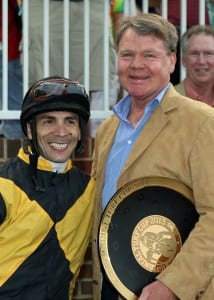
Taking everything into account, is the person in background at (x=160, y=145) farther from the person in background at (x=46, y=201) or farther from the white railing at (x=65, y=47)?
the white railing at (x=65, y=47)

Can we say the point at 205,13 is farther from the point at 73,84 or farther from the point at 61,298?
the point at 61,298

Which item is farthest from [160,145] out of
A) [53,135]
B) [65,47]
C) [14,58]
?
[14,58]

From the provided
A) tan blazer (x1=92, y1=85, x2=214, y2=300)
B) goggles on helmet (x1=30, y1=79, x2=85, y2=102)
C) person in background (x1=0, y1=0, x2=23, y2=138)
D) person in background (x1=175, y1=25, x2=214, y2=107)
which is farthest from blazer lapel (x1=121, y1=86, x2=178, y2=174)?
person in background (x1=0, y1=0, x2=23, y2=138)

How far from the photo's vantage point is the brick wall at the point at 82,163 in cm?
538

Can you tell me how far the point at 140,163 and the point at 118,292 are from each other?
593 mm

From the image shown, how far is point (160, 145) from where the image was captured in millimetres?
3404

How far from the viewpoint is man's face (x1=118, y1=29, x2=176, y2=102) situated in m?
3.51

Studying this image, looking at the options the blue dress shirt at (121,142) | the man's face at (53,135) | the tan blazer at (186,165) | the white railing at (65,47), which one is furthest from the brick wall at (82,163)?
the tan blazer at (186,165)

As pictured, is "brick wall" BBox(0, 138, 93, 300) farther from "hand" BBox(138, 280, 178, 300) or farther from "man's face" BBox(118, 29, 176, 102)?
"hand" BBox(138, 280, 178, 300)

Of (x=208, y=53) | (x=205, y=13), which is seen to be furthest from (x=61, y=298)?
(x=205, y=13)

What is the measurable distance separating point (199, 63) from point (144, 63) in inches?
68.7

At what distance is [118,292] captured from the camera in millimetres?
3242

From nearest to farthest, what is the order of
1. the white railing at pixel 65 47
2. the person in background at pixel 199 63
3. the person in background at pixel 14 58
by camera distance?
the person in background at pixel 199 63 → the white railing at pixel 65 47 → the person in background at pixel 14 58

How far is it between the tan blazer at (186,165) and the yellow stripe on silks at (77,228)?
233mm
